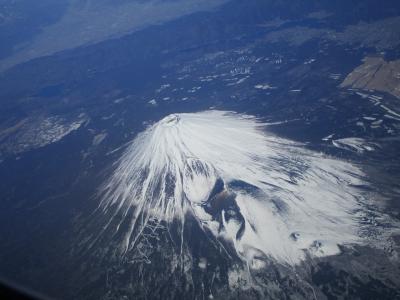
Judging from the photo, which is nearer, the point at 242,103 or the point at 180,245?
the point at 180,245

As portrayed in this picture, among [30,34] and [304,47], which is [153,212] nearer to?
[304,47]

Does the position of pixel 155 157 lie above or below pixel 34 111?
above

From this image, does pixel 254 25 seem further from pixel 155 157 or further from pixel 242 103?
pixel 155 157

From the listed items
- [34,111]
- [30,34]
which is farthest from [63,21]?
[34,111]

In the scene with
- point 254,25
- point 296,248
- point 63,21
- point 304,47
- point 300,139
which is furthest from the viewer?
point 63,21

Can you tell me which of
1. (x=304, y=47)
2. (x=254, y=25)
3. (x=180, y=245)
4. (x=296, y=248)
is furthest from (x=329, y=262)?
(x=254, y=25)

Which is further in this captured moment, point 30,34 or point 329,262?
point 30,34

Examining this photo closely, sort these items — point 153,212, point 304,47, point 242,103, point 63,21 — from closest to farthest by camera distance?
point 153,212, point 242,103, point 304,47, point 63,21

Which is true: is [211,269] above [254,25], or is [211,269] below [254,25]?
above

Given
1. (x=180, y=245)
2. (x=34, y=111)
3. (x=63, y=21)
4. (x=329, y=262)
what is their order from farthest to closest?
1. (x=63, y=21)
2. (x=34, y=111)
3. (x=180, y=245)
4. (x=329, y=262)
